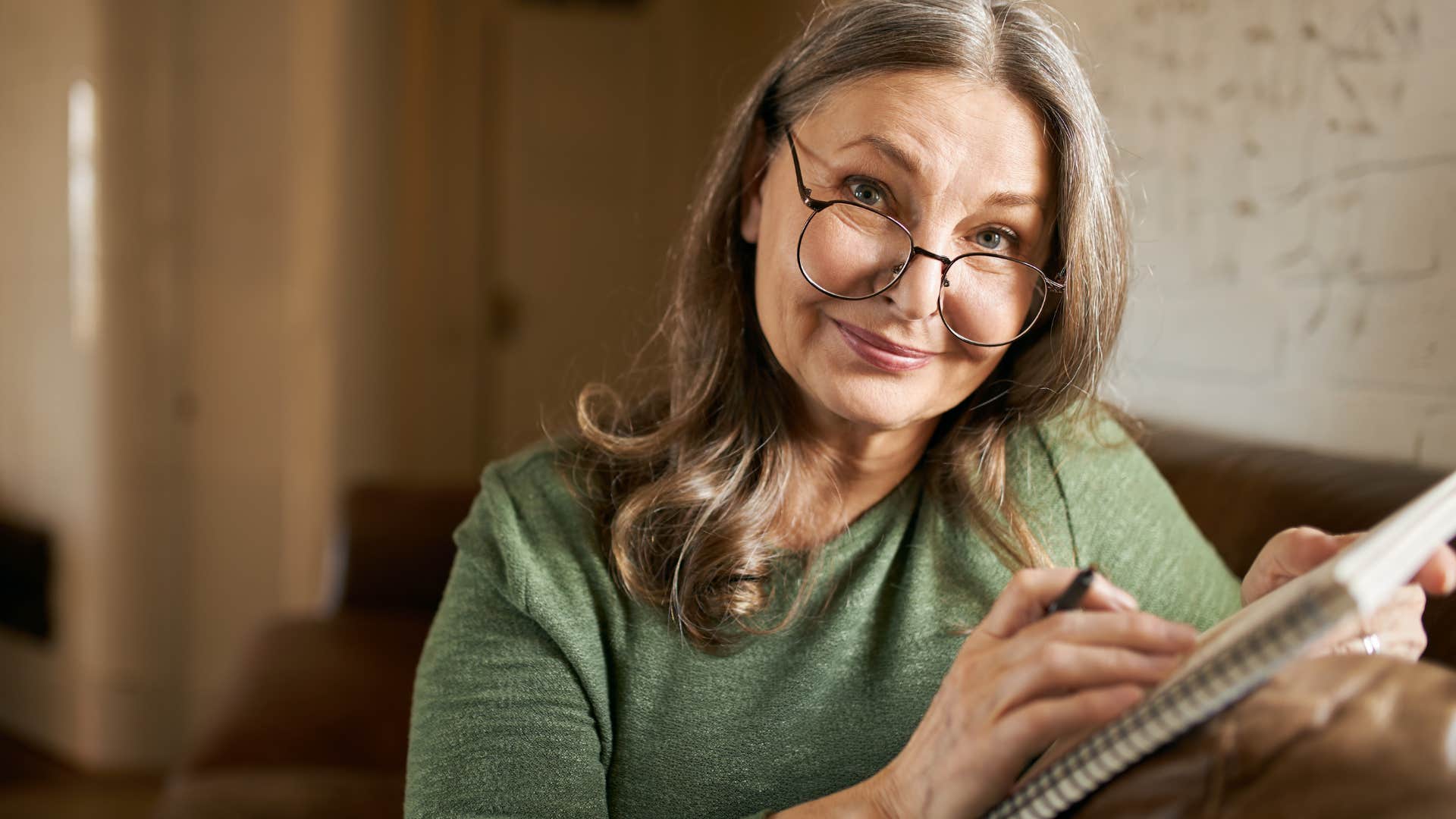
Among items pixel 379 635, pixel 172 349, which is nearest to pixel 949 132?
pixel 379 635

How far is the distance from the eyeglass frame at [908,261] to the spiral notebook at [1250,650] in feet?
1.15

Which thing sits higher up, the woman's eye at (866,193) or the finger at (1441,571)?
the woman's eye at (866,193)

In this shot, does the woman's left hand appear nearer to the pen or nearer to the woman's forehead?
the pen

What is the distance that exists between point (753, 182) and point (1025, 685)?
1.95ft

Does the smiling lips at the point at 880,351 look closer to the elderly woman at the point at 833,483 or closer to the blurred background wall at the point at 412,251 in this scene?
the elderly woman at the point at 833,483

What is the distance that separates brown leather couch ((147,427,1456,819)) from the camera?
1.13m

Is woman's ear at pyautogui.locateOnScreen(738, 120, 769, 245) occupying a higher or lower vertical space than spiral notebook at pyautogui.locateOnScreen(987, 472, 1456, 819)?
higher

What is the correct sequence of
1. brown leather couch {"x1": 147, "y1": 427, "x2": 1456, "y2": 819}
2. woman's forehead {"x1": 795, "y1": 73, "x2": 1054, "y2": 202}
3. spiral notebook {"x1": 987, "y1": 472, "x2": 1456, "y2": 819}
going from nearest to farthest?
spiral notebook {"x1": 987, "y1": 472, "x2": 1456, "y2": 819} → woman's forehead {"x1": 795, "y1": 73, "x2": 1054, "y2": 202} → brown leather couch {"x1": 147, "y1": 427, "x2": 1456, "y2": 819}

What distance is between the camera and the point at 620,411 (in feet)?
3.80

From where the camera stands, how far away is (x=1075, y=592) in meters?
0.68

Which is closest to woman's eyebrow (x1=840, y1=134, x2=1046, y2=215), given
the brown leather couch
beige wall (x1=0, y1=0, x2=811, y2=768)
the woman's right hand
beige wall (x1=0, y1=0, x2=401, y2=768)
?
the woman's right hand

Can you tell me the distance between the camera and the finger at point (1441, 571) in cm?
72

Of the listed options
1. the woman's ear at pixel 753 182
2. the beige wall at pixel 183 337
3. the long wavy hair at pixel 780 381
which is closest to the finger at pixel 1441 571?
the long wavy hair at pixel 780 381

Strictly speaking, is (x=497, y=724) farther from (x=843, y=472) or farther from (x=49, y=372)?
(x=49, y=372)
